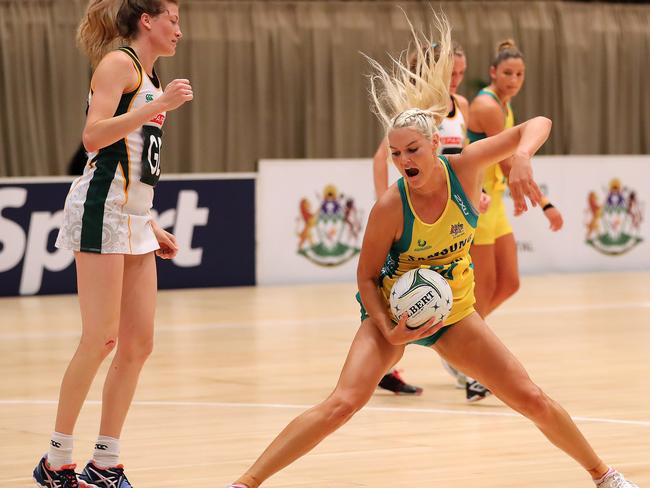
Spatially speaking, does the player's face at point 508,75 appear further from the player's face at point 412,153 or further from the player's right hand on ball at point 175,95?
the player's right hand on ball at point 175,95

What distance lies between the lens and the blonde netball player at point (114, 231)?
4.65 m

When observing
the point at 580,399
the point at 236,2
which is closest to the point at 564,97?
the point at 236,2

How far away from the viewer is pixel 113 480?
15.6 feet

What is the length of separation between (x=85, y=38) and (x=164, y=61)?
10.6 metres

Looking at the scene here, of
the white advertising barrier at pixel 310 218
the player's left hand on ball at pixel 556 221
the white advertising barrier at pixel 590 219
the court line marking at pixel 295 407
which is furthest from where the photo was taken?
the white advertising barrier at pixel 590 219

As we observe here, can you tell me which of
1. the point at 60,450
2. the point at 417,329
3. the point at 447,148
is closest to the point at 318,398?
the point at 447,148

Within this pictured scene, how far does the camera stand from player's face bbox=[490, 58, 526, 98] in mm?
7348

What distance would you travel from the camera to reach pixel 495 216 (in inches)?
288

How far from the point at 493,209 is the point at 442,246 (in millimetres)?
2799

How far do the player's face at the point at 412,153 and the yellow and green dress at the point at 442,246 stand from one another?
3.7 inches

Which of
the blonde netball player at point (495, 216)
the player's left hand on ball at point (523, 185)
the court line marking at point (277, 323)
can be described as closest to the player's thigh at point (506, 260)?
the blonde netball player at point (495, 216)

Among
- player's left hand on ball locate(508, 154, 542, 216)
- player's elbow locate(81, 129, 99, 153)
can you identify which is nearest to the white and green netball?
player's left hand on ball locate(508, 154, 542, 216)

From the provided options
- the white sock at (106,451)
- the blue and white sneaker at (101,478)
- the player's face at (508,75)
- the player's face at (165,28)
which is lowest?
the blue and white sneaker at (101,478)

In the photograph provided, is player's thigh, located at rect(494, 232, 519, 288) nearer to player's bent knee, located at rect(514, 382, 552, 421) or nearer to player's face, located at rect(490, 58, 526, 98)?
player's face, located at rect(490, 58, 526, 98)
